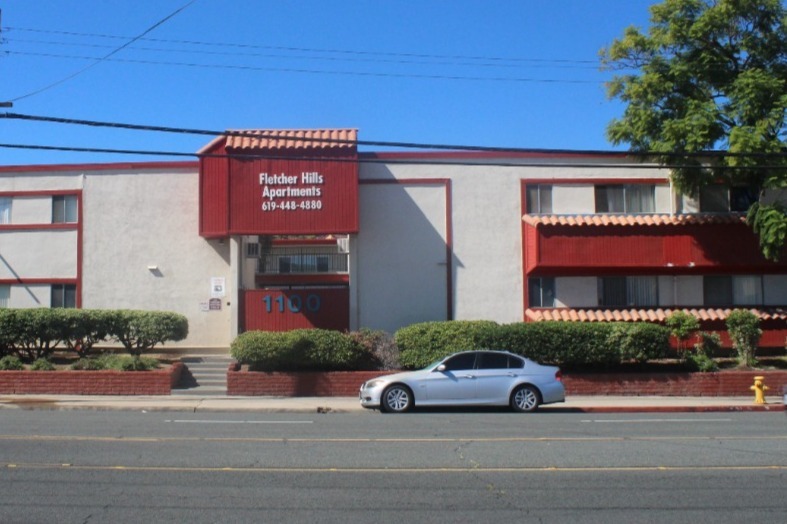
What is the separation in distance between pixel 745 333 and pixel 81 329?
62.9 feet

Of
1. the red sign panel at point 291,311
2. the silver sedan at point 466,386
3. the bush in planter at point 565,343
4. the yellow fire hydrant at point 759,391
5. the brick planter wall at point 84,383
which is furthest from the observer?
the red sign panel at point 291,311

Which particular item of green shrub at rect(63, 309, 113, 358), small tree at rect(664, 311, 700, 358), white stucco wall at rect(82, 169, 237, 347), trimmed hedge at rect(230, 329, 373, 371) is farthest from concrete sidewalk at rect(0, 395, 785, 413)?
white stucco wall at rect(82, 169, 237, 347)

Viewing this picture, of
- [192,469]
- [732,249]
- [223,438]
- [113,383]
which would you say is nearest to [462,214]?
[732,249]

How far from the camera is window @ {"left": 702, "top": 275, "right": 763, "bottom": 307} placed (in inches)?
1092

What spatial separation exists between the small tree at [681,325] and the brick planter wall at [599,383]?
153cm

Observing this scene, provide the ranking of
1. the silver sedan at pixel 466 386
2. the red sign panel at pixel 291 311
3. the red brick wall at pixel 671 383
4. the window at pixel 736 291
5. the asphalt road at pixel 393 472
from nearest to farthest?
the asphalt road at pixel 393 472, the silver sedan at pixel 466 386, the red brick wall at pixel 671 383, the red sign panel at pixel 291 311, the window at pixel 736 291

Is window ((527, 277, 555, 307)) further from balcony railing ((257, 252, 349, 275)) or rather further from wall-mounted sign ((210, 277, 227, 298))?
wall-mounted sign ((210, 277, 227, 298))

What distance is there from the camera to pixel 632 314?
26.8 m

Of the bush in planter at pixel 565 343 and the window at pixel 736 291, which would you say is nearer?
the bush in planter at pixel 565 343

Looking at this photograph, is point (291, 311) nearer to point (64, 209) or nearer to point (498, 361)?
point (64, 209)

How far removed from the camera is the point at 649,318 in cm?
2656

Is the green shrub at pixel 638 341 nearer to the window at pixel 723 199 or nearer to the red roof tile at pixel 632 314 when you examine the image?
the red roof tile at pixel 632 314

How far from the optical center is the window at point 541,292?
27.9 metres

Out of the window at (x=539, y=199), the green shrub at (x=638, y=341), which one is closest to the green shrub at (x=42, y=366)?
the green shrub at (x=638, y=341)
